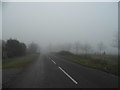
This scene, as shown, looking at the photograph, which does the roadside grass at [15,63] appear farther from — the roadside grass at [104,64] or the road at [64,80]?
the roadside grass at [104,64]

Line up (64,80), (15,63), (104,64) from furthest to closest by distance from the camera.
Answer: (15,63)
(104,64)
(64,80)

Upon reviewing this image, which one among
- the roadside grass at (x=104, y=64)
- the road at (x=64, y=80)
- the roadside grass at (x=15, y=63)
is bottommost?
the roadside grass at (x=15, y=63)

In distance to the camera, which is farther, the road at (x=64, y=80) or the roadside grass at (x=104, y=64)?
the roadside grass at (x=104, y=64)

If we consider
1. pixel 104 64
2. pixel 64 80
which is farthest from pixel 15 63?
pixel 64 80

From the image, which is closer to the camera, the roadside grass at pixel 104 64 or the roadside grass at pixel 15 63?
the roadside grass at pixel 104 64

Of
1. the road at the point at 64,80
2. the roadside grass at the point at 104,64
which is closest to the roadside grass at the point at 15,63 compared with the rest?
the road at the point at 64,80

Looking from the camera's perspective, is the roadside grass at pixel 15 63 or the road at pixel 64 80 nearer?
the road at pixel 64 80

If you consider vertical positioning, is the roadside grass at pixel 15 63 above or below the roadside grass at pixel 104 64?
below

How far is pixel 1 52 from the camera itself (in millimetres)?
38344

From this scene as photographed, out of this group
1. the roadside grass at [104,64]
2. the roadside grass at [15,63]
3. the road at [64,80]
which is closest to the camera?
the road at [64,80]

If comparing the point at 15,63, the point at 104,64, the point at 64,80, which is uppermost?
the point at 64,80

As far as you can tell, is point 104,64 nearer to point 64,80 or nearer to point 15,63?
point 64,80

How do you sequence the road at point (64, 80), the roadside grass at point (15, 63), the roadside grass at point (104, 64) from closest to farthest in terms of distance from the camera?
the road at point (64, 80) → the roadside grass at point (104, 64) → the roadside grass at point (15, 63)

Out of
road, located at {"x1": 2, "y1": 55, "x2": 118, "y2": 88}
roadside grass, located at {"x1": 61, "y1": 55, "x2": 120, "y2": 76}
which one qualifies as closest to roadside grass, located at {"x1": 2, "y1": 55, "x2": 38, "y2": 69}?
road, located at {"x1": 2, "y1": 55, "x2": 118, "y2": 88}
